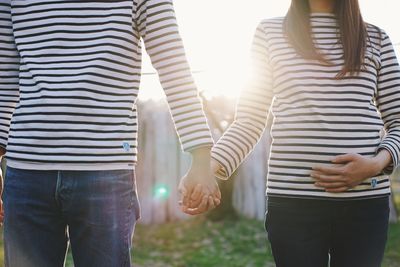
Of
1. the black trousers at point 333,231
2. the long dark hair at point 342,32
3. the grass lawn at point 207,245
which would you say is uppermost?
the long dark hair at point 342,32

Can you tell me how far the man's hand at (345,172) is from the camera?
2.11 metres

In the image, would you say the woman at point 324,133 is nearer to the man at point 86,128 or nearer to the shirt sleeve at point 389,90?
the shirt sleeve at point 389,90

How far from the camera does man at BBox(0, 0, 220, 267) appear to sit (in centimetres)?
183

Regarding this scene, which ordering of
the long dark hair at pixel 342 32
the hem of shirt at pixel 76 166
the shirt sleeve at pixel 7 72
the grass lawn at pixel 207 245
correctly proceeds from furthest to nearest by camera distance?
the grass lawn at pixel 207 245
the long dark hair at pixel 342 32
the shirt sleeve at pixel 7 72
the hem of shirt at pixel 76 166

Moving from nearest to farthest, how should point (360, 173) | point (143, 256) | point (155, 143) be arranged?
1. point (360, 173)
2. point (143, 256)
3. point (155, 143)

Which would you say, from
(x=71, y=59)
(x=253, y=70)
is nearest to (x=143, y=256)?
(x=253, y=70)

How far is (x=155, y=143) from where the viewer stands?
337 inches

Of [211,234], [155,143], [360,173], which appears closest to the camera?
[360,173]

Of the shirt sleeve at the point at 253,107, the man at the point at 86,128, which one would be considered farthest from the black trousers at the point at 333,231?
the man at the point at 86,128

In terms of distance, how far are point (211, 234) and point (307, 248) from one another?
5.06 m

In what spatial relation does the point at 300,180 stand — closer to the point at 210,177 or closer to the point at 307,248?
the point at 307,248

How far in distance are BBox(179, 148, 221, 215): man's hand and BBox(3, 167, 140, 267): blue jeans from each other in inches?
7.3

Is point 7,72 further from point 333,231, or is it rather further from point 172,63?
point 333,231

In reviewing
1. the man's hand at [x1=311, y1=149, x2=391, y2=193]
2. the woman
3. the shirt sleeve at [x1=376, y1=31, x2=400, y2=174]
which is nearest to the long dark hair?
the woman
